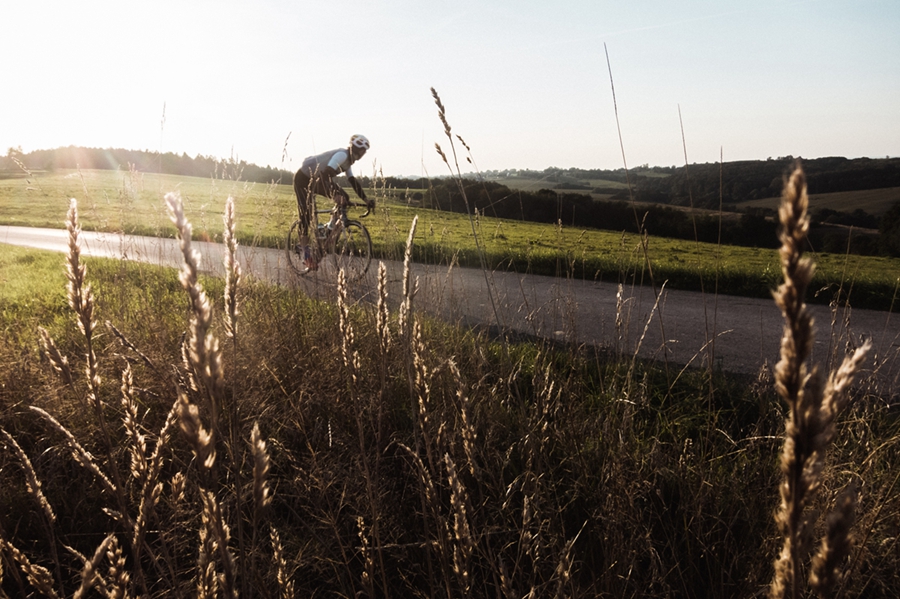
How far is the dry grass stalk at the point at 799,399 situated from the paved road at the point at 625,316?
2.66 metres

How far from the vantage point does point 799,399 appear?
0.61m

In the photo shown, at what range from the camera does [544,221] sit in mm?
21516

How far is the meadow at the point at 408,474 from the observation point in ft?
2.82

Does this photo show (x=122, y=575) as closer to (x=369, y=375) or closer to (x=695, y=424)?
(x=369, y=375)

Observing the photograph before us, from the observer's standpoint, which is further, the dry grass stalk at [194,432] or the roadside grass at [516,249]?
the roadside grass at [516,249]

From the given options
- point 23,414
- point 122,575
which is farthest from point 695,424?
point 23,414

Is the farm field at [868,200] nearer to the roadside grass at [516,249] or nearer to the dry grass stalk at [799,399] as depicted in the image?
the roadside grass at [516,249]

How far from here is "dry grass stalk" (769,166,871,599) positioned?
1.98ft

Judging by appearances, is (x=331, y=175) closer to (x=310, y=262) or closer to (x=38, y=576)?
(x=310, y=262)

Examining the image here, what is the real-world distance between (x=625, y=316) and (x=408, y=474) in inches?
150

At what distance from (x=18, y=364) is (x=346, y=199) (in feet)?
17.5

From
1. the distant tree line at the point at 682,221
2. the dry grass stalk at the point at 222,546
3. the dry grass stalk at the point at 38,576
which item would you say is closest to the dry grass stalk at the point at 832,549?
the dry grass stalk at the point at 222,546

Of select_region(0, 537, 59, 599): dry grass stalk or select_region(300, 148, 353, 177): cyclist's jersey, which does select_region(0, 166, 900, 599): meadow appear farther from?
select_region(300, 148, 353, 177): cyclist's jersey

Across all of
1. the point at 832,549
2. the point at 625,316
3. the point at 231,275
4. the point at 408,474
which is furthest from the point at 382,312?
the point at 625,316
